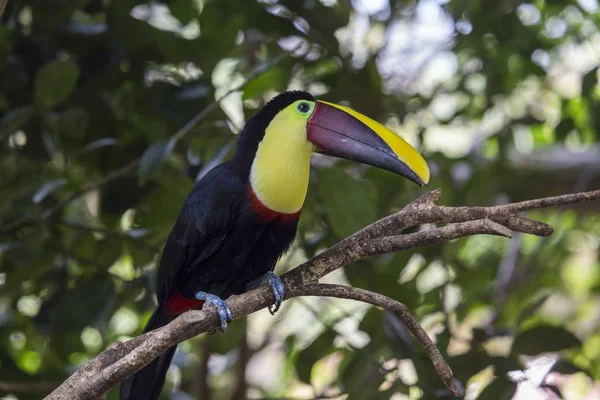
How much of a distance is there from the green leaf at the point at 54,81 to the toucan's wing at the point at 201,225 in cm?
47

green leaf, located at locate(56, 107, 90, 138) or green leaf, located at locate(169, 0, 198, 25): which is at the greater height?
green leaf, located at locate(169, 0, 198, 25)

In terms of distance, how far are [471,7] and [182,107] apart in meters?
0.95

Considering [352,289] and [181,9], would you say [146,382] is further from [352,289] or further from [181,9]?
[181,9]

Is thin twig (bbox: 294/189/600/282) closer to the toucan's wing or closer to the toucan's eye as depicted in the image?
the toucan's wing

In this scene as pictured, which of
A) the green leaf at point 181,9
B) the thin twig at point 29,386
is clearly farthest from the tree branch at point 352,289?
the green leaf at point 181,9

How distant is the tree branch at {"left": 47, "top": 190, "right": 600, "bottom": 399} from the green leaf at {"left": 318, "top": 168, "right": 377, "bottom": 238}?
1.35ft

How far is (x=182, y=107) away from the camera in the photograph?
2.04m

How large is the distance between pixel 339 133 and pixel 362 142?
6 cm

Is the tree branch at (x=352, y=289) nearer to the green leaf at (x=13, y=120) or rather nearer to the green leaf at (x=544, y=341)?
the green leaf at (x=544, y=341)

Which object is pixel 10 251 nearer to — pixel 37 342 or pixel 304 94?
pixel 37 342

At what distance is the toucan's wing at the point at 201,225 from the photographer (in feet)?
5.32

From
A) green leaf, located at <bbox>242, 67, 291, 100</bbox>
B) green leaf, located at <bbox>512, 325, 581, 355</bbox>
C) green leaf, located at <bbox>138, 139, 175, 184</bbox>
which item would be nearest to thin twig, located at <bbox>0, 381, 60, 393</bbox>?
green leaf, located at <bbox>138, 139, 175, 184</bbox>

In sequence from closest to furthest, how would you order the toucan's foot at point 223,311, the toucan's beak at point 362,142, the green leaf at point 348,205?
the toucan's foot at point 223,311 → the toucan's beak at point 362,142 → the green leaf at point 348,205

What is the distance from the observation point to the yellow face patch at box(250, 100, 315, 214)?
160 centimetres
